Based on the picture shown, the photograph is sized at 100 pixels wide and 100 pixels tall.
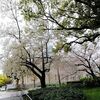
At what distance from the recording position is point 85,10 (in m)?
18.4

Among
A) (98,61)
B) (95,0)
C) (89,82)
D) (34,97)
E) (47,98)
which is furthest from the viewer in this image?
(98,61)

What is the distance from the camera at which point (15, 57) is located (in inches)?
1380

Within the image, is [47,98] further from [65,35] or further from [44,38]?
[44,38]

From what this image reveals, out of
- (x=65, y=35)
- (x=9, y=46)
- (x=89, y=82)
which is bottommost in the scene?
(x=89, y=82)

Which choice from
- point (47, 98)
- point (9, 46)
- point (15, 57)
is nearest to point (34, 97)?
point (47, 98)

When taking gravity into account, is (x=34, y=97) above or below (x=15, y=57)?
below

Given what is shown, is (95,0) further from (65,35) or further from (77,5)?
(65,35)

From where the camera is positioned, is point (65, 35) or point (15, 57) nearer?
point (65, 35)

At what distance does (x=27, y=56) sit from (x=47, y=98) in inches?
708

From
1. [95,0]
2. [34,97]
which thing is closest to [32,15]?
[95,0]

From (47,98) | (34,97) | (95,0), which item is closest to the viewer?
(95,0)

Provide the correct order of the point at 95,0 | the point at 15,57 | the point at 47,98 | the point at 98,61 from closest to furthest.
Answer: the point at 95,0 < the point at 47,98 < the point at 15,57 < the point at 98,61

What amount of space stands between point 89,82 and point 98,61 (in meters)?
16.2

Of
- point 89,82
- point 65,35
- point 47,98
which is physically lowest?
point 47,98
